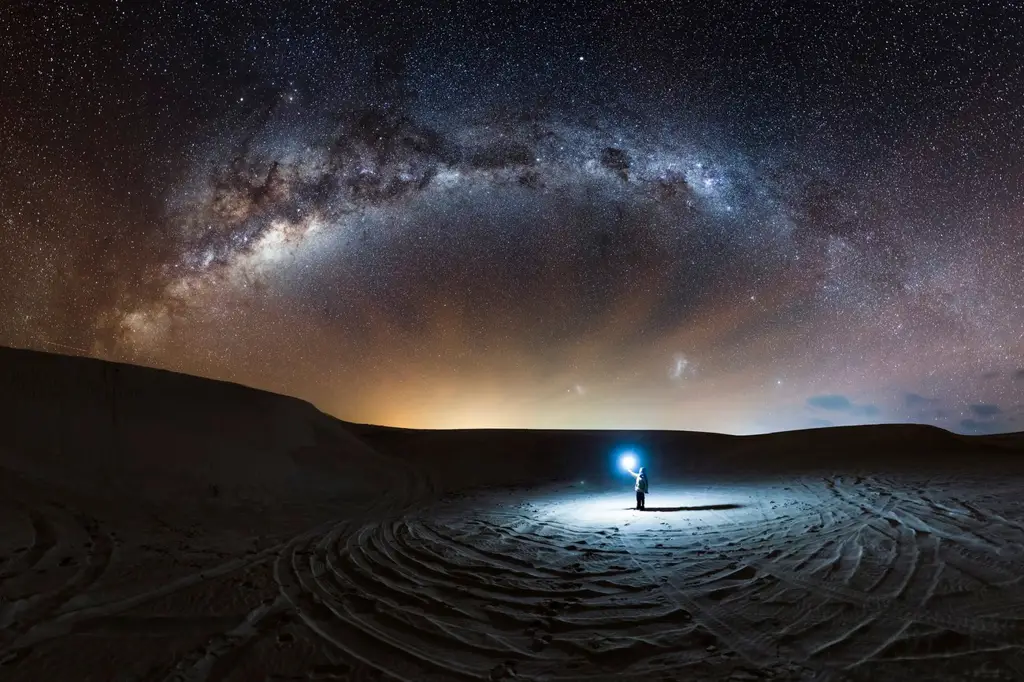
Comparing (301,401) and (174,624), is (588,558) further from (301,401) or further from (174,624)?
(301,401)

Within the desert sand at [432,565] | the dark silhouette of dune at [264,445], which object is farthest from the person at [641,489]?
the dark silhouette of dune at [264,445]

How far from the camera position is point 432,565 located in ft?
26.5

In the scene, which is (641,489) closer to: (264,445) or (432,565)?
(432,565)

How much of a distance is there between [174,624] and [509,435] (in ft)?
90.2

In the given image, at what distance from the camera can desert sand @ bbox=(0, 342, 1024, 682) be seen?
471 cm

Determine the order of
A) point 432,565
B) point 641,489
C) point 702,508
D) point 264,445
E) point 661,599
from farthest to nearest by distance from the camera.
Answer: point 264,445 → point 641,489 → point 702,508 → point 432,565 → point 661,599

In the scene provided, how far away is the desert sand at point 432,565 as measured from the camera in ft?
15.5

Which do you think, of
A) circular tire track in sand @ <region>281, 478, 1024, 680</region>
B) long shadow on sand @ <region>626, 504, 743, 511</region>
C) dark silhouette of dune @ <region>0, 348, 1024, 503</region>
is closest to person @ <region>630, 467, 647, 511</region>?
long shadow on sand @ <region>626, 504, 743, 511</region>

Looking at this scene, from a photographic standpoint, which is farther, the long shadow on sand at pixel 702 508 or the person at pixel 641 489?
the person at pixel 641 489

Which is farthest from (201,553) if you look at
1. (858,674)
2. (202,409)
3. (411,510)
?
(202,409)

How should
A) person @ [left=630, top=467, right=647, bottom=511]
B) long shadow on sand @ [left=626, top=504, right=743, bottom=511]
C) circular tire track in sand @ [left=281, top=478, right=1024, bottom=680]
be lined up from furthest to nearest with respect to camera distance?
person @ [left=630, top=467, right=647, bottom=511] → long shadow on sand @ [left=626, top=504, right=743, bottom=511] → circular tire track in sand @ [left=281, top=478, right=1024, bottom=680]

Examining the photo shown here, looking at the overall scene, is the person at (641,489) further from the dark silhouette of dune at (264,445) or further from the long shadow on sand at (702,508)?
the dark silhouette of dune at (264,445)

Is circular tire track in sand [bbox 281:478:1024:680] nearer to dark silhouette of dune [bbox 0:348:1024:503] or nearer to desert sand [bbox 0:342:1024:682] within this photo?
desert sand [bbox 0:342:1024:682]

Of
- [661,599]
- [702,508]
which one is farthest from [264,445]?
[661,599]
